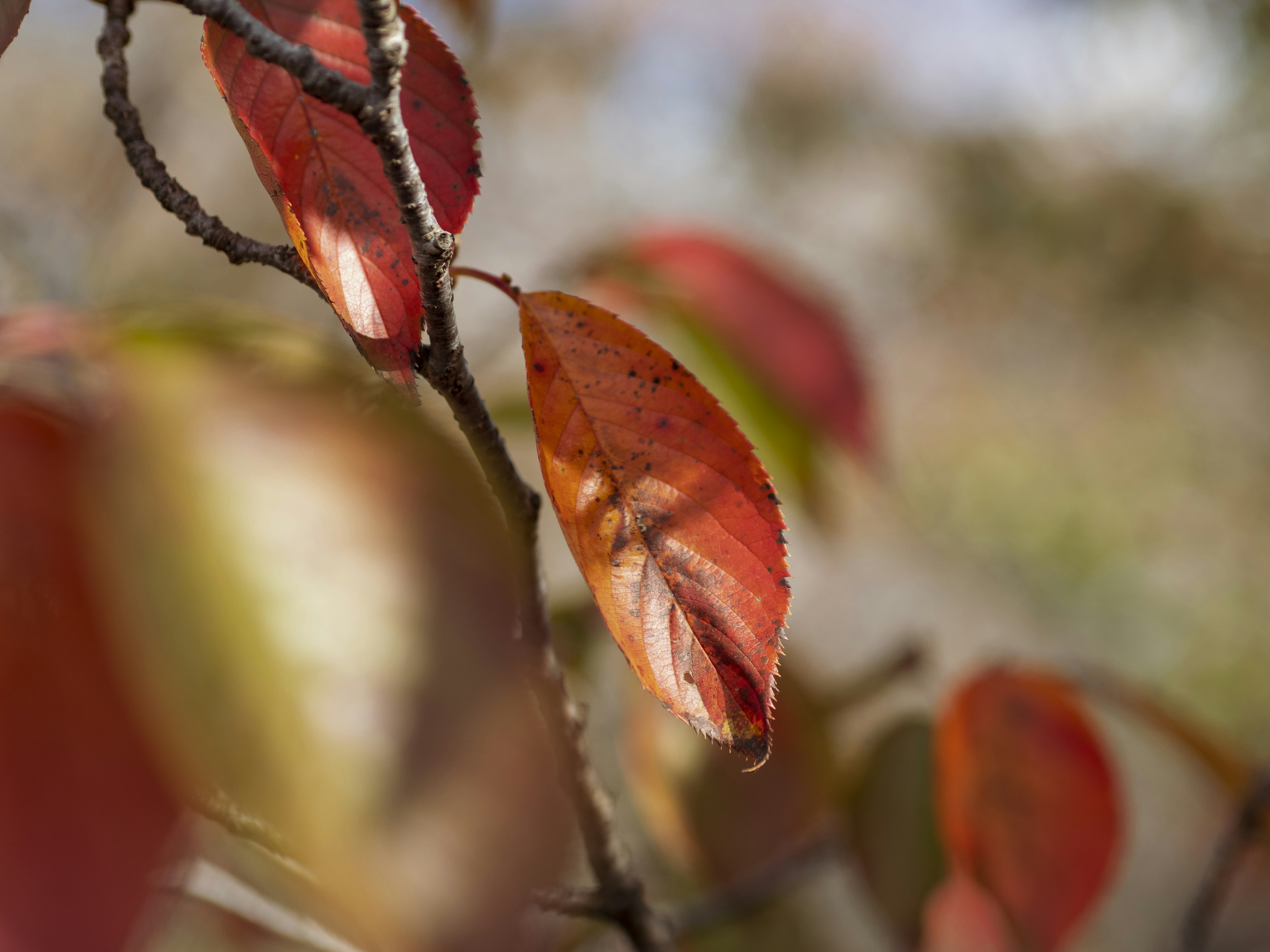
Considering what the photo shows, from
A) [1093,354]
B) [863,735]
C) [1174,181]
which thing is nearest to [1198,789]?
[863,735]

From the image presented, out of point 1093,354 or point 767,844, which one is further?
point 1093,354

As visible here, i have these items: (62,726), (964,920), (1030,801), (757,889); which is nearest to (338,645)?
(62,726)

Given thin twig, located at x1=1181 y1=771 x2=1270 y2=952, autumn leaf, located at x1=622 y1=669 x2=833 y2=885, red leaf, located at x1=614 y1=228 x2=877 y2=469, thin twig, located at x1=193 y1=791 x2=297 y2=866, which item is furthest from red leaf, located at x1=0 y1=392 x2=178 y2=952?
thin twig, located at x1=1181 y1=771 x2=1270 y2=952

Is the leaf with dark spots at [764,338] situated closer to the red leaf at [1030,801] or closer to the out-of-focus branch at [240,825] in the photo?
the red leaf at [1030,801]

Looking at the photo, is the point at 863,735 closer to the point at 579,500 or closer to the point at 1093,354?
the point at 579,500

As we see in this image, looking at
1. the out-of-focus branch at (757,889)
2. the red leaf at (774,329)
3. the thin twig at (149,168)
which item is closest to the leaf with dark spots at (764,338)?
the red leaf at (774,329)

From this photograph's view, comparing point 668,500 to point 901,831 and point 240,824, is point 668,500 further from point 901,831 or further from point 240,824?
point 901,831
